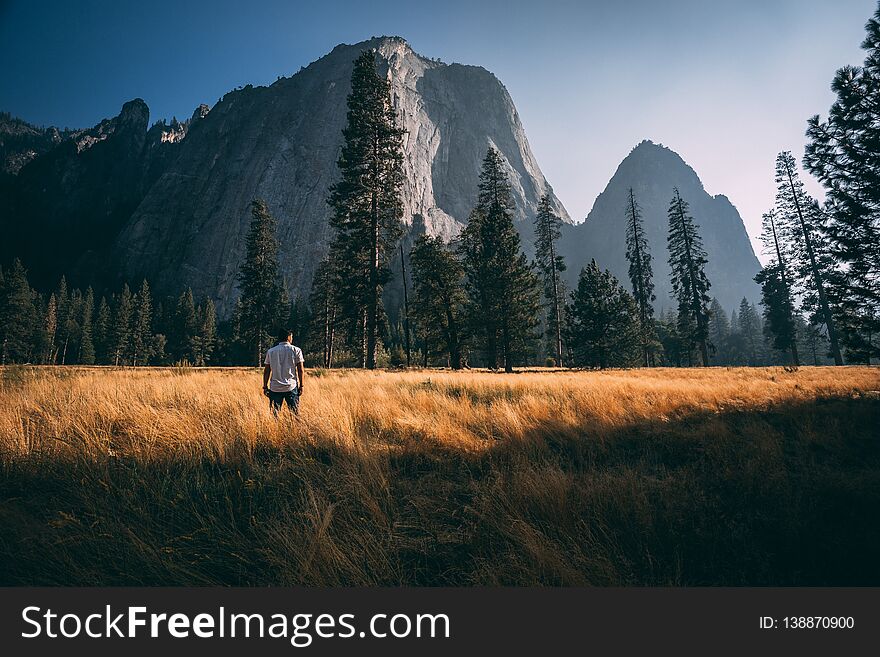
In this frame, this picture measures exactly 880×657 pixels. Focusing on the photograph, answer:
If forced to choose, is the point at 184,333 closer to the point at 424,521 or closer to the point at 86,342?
the point at 86,342

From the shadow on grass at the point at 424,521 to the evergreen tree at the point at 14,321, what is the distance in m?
75.1

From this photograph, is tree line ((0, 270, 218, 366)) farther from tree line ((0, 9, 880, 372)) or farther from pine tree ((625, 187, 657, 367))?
pine tree ((625, 187, 657, 367))

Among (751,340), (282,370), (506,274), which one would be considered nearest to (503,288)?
(506,274)

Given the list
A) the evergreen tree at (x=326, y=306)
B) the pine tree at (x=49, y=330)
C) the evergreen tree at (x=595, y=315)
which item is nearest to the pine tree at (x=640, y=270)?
the evergreen tree at (x=595, y=315)

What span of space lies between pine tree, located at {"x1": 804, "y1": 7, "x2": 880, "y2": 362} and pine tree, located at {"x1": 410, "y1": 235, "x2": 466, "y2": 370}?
20064mm

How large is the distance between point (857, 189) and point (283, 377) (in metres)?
16.1

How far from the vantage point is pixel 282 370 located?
590 cm

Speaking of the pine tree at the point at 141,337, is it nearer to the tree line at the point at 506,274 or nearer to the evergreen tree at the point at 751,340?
the tree line at the point at 506,274

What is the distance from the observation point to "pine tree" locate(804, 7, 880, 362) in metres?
9.46

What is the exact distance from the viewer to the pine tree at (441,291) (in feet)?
93.0

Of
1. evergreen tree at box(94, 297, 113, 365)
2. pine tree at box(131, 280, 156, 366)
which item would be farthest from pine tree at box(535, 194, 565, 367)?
evergreen tree at box(94, 297, 113, 365)

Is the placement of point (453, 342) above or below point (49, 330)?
below

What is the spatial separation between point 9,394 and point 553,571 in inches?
349

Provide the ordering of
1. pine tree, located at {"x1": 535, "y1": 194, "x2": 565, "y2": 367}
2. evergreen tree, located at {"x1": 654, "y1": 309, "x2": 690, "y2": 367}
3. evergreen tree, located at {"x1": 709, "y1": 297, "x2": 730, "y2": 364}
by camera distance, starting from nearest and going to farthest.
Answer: pine tree, located at {"x1": 535, "y1": 194, "x2": 565, "y2": 367} < evergreen tree, located at {"x1": 654, "y1": 309, "x2": 690, "y2": 367} < evergreen tree, located at {"x1": 709, "y1": 297, "x2": 730, "y2": 364}
